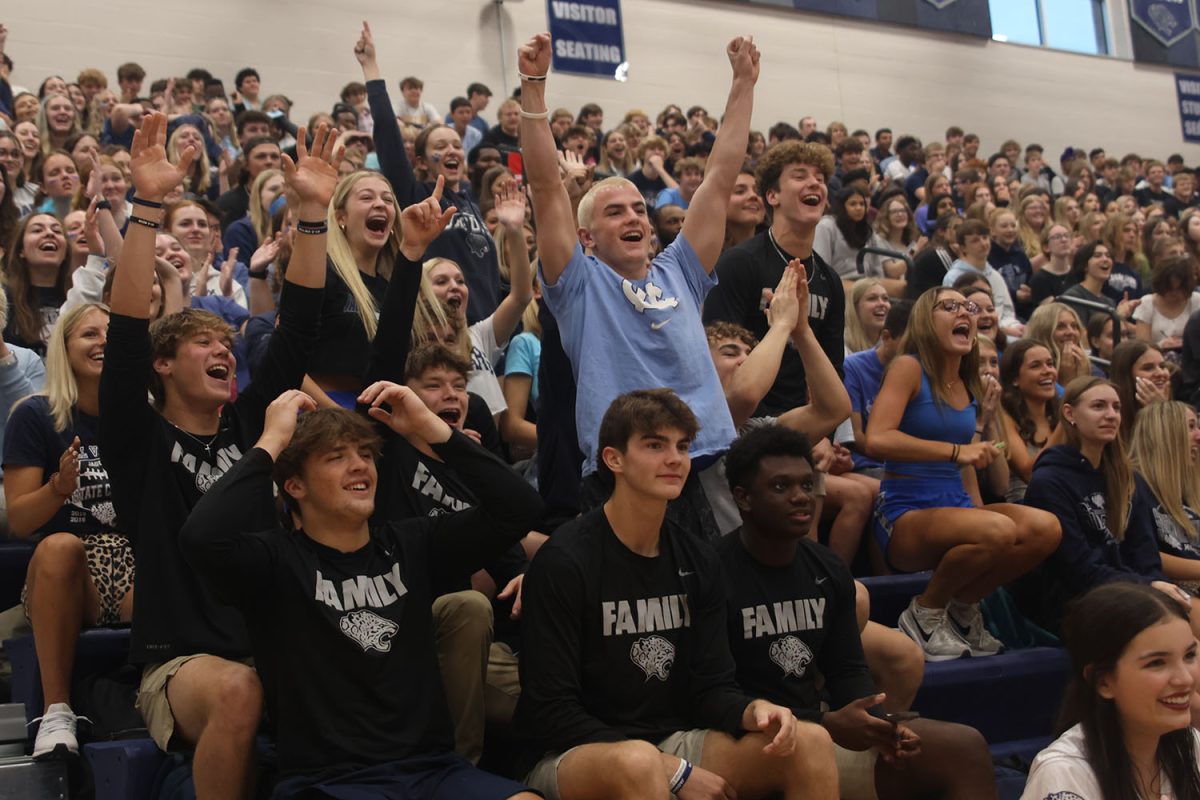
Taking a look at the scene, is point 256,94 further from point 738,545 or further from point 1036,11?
point 1036,11

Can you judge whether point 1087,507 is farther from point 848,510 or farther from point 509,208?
point 509,208

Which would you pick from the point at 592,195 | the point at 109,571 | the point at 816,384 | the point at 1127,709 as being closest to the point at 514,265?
the point at 592,195

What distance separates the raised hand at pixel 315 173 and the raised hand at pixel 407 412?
677 millimetres

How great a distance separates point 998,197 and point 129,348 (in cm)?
1008

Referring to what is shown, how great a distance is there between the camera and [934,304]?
4.68 m

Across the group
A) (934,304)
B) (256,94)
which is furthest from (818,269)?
(256,94)

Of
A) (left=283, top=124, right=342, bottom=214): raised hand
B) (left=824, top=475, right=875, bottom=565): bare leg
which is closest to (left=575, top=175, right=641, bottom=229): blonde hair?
(left=283, top=124, right=342, bottom=214): raised hand

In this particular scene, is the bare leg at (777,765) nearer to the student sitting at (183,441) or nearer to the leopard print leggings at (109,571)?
the student sitting at (183,441)

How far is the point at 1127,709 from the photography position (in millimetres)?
2688

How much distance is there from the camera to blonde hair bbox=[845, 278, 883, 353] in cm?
607

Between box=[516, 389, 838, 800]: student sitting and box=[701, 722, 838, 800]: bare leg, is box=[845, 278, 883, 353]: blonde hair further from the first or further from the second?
box=[701, 722, 838, 800]: bare leg

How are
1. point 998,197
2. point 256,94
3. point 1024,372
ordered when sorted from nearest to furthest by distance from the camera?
point 1024,372 → point 256,94 → point 998,197

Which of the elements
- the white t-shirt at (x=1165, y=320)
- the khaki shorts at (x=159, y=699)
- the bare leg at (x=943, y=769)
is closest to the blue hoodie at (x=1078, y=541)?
the bare leg at (x=943, y=769)

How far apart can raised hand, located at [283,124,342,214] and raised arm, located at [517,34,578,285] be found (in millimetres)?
531
